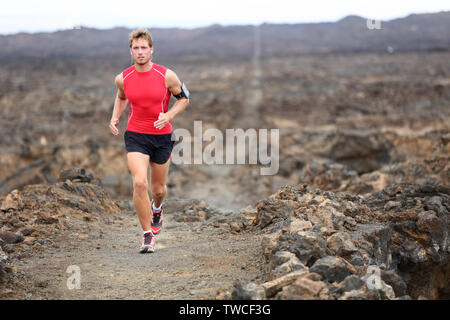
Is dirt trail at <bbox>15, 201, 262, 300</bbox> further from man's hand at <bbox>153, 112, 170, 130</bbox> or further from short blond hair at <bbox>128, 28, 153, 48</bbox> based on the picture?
short blond hair at <bbox>128, 28, 153, 48</bbox>

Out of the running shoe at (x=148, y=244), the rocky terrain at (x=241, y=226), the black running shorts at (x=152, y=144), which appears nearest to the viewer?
the rocky terrain at (x=241, y=226)

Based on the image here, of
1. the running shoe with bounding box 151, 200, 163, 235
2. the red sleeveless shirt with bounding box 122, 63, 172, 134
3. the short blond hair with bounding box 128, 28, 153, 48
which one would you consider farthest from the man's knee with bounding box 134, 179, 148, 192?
the short blond hair with bounding box 128, 28, 153, 48

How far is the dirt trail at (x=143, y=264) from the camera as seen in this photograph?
3.62m

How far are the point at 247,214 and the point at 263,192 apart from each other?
650 cm

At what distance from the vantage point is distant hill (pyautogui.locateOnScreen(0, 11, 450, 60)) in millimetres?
76125

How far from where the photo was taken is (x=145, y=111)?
444 centimetres

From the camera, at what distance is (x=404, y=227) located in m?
4.97

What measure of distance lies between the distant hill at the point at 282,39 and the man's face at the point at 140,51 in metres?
55.2

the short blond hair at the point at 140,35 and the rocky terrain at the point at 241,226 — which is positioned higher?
the short blond hair at the point at 140,35

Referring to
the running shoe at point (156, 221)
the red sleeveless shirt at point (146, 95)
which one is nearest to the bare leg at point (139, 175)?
the red sleeveless shirt at point (146, 95)

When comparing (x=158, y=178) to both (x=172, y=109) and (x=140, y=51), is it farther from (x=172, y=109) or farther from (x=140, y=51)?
(x=140, y=51)

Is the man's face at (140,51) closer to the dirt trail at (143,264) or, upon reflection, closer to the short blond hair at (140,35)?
the short blond hair at (140,35)

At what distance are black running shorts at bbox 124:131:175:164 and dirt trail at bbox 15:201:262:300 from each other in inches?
34.3
